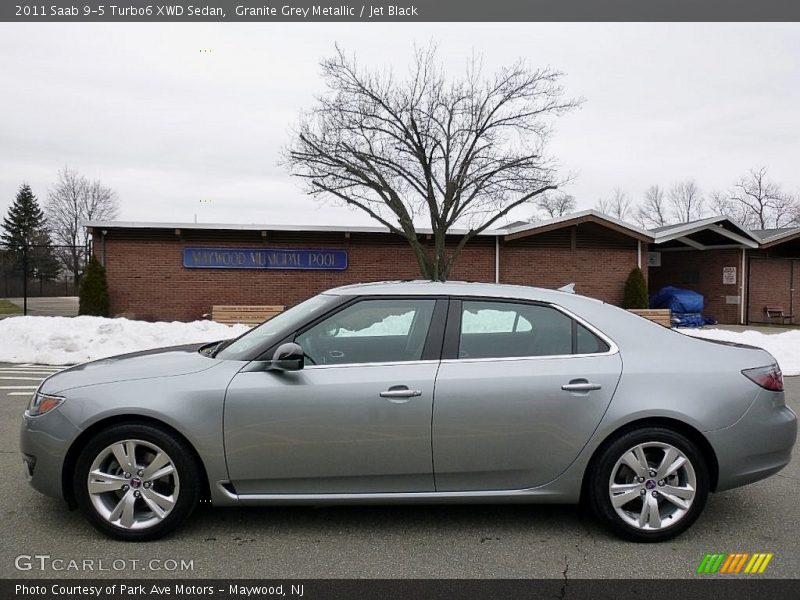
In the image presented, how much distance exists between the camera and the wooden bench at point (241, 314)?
1847 cm

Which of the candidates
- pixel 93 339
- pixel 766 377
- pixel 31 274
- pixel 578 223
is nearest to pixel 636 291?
pixel 578 223

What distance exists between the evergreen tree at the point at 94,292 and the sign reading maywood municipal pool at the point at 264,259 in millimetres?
2424

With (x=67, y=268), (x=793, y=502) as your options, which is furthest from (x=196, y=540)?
(x=67, y=268)

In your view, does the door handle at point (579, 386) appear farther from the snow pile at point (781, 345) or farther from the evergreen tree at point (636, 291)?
the evergreen tree at point (636, 291)

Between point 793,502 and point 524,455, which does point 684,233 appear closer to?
point 793,502

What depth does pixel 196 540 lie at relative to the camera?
11.8 feet

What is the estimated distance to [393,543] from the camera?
3.62 metres

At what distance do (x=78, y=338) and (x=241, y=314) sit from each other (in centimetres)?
613

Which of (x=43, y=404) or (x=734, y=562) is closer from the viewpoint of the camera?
(x=734, y=562)

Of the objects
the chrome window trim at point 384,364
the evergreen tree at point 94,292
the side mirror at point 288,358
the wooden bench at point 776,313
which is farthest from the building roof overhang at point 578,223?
the side mirror at point 288,358

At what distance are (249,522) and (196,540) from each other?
1.23 ft

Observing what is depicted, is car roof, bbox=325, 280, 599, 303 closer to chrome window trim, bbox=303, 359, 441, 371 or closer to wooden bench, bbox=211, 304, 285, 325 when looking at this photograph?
chrome window trim, bbox=303, 359, 441, 371

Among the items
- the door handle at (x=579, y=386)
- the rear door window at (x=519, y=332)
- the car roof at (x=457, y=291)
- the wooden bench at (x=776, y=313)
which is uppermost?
the car roof at (x=457, y=291)

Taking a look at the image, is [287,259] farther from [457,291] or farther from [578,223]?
[457,291]
